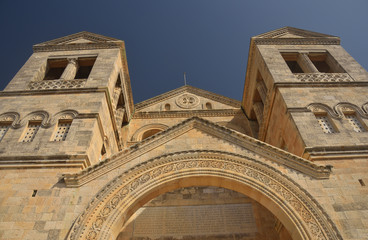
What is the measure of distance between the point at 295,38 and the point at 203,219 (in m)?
12.4

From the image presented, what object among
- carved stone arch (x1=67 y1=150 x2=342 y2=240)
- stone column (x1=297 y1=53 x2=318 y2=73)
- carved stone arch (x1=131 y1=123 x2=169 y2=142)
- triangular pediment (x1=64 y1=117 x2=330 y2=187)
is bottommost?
carved stone arch (x1=67 y1=150 x2=342 y2=240)

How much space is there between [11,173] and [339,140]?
1142 centimetres

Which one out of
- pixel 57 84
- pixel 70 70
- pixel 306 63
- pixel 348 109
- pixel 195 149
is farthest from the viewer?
pixel 306 63

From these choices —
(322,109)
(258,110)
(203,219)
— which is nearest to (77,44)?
(258,110)

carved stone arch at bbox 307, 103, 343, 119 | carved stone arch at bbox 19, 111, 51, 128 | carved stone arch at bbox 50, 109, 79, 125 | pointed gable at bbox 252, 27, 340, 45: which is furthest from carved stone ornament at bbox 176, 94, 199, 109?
carved stone arch at bbox 19, 111, 51, 128

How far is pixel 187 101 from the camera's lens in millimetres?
19172

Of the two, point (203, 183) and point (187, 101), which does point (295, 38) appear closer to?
point (187, 101)

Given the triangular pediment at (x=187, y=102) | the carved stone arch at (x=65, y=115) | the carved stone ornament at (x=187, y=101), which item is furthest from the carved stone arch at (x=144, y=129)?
the carved stone arch at (x=65, y=115)

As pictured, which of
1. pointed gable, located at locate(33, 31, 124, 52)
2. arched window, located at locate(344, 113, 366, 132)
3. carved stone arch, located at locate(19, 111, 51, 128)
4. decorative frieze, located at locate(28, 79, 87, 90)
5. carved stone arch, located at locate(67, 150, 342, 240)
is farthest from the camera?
pointed gable, located at locate(33, 31, 124, 52)

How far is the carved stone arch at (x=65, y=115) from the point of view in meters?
10.8

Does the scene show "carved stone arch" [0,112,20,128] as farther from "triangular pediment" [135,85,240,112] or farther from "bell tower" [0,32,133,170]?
"triangular pediment" [135,85,240,112]

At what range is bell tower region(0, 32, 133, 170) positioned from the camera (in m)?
9.41

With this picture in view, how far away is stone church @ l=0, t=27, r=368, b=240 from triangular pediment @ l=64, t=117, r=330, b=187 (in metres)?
0.03

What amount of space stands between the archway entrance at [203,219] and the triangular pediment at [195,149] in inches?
119
